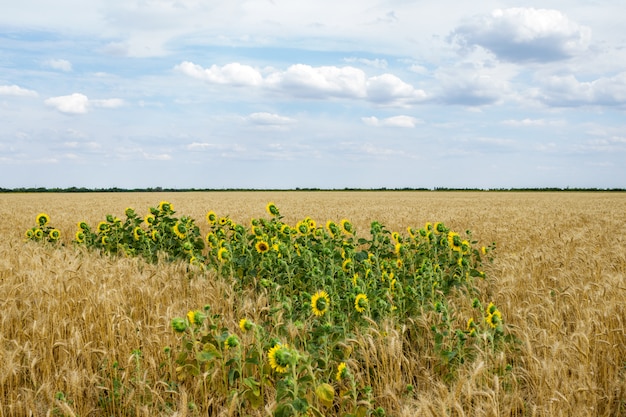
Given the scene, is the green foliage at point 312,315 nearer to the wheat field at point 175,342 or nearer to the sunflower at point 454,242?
the sunflower at point 454,242

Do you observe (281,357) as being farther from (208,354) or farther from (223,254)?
(223,254)

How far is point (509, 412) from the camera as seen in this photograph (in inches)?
121

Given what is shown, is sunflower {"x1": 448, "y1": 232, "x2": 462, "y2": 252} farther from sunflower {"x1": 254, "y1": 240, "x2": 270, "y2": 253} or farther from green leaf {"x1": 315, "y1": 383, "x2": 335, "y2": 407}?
green leaf {"x1": 315, "y1": 383, "x2": 335, "y2": 407}

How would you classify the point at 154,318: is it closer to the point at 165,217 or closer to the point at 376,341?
the point at 376,341

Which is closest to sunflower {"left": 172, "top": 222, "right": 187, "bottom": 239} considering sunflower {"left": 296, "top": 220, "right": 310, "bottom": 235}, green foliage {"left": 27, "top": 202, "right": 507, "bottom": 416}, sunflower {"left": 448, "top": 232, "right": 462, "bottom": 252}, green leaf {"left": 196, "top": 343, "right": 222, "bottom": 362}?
green foliage {"left": 27, "top": 202, "right": 507, "bottom": 416}

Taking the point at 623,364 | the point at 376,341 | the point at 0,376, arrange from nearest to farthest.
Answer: the point at 0,376 < the point at 623,364 < the point at 376,341

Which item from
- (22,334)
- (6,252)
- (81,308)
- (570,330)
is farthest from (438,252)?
(6,252)

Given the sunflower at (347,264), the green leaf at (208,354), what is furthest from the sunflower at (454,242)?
the green leaf at (208,354)

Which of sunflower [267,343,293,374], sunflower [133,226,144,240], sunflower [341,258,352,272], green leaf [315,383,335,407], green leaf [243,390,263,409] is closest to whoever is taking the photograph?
sunflower [267,343,293,374]

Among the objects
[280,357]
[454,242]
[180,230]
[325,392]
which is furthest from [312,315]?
[180,230]

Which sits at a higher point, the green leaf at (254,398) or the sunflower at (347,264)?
the sunflower at (347,264)

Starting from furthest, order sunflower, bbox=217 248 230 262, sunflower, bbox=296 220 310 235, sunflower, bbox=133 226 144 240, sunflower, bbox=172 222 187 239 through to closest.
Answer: sunflower, bbox=133 226 144 240, sunflower, bbox=172 222 187 239, sunflower, bbox=296 220 310 235, sunflower, bbox=217 248 230 262

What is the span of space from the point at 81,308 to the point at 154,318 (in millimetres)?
809

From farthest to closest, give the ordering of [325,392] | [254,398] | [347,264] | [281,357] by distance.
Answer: [347,264]
[254,398]
[325,392]
[281,357]
